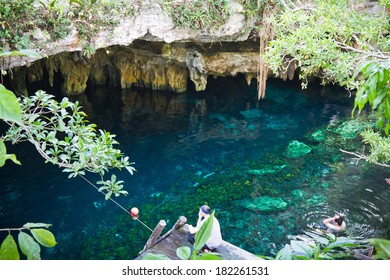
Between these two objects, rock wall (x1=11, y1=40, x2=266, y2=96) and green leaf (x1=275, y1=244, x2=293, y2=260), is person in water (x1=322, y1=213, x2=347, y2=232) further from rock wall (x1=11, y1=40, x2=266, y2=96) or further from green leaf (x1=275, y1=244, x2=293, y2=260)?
rock wall (x1=11, y1=40, x2=266, y2=96)

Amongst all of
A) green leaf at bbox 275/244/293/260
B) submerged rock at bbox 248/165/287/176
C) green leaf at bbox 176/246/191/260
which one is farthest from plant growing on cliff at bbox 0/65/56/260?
submerged rock at bbox 248/165/287/176

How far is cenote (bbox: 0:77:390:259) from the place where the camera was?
664 centimetres

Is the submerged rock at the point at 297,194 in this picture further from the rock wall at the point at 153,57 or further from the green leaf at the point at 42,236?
the green leaf at the point at 42,236

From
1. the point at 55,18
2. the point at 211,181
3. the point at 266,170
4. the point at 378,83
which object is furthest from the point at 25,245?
the point at 266,170

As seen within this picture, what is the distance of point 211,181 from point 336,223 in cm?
291

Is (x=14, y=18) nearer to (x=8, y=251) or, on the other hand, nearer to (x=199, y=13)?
(x=199, y=13)

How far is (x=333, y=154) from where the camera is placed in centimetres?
960

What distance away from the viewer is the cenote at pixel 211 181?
262 inches

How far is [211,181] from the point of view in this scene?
8.41 m

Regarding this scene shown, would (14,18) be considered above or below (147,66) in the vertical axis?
above

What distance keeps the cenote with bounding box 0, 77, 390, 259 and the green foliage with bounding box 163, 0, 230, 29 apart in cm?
314

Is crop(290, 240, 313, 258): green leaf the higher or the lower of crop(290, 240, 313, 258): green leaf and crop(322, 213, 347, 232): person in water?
the higher

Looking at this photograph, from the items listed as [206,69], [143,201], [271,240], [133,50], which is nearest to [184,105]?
[206,69]

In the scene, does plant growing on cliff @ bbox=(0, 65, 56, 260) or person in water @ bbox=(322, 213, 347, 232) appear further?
person in water @ bbox=(322, 213, 347, 232)
